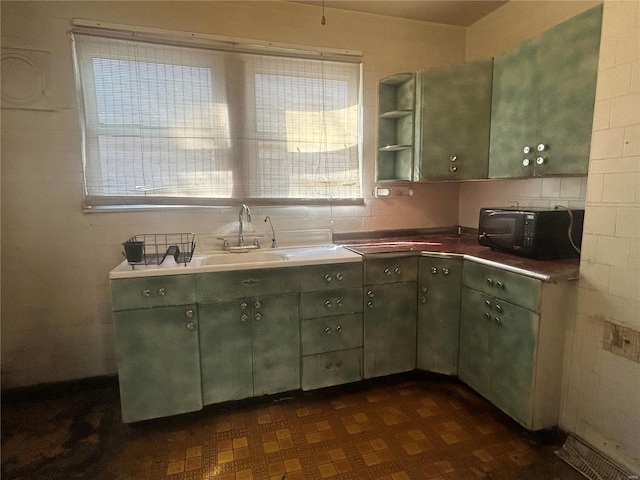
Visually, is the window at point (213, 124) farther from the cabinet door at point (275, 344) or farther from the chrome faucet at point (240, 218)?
the cabinet door at point (275, 344)

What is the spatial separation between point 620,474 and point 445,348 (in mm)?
1001

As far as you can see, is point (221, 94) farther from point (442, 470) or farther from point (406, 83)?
point (442, 470)

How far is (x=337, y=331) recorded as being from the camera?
2332mm

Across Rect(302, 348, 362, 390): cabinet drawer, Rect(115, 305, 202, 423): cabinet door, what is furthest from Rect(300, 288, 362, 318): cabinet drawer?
Rect(115, 305, 202, 423): cabinet door

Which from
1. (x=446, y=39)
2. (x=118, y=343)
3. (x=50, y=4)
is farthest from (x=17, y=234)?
(x=446, y=39)

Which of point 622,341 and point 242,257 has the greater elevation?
point 242,257

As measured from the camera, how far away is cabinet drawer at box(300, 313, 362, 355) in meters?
2.27

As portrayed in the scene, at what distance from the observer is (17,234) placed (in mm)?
2250

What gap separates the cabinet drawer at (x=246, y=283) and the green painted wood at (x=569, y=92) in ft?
5.22

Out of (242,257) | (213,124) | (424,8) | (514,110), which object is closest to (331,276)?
(242,257)

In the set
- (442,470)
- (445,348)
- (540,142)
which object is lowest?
(442,470)

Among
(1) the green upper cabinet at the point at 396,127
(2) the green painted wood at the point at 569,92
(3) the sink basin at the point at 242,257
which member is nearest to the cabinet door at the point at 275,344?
(3) the sink basin at the point at 242,257

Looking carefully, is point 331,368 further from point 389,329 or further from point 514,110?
point 514,110

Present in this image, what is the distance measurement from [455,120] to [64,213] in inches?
105
